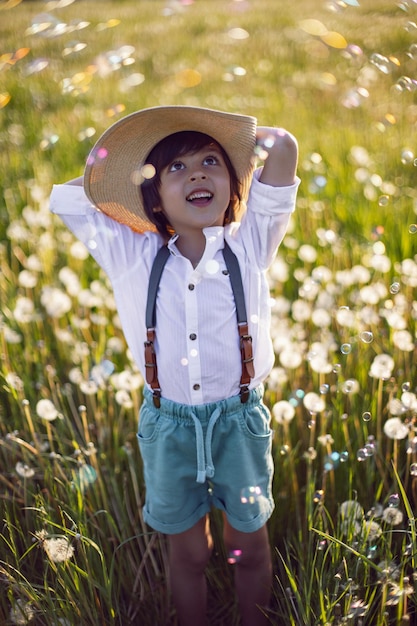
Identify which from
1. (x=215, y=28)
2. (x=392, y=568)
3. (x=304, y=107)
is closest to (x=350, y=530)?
(x=392, y=568)

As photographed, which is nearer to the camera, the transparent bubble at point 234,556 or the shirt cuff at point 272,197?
the shirt cuff at point 272,197

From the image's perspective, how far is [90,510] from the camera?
89.0 inches

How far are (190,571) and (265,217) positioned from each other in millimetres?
1173

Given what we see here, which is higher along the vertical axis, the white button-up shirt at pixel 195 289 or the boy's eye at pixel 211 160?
the boy's eye at pixel 211 160

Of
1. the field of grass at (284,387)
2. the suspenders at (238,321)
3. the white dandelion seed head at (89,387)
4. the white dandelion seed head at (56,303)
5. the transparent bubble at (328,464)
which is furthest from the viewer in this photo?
the white dandelion seed head at (56,303)

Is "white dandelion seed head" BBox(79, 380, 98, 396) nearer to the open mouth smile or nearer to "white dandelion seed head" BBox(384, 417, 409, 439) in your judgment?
the open mouth smile

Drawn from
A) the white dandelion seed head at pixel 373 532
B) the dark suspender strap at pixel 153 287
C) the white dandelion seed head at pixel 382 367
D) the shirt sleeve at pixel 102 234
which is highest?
the shirt sleeve at pixel 102 234

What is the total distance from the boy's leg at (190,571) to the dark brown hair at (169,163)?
983mm

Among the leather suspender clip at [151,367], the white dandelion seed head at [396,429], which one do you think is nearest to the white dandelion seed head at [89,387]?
the leather suspender clip at [151,367]

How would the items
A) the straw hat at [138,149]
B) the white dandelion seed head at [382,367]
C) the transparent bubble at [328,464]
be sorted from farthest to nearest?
the white dandelion seed head at [382,367] → the transparent bubble at [328,464] → the straw hat at [138,149]

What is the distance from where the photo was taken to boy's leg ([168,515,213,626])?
2008 millimetres

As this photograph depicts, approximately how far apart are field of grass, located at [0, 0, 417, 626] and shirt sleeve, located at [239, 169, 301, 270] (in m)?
0.39

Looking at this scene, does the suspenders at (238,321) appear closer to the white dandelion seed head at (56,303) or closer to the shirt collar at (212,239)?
A: the shirt collar at (212,239)

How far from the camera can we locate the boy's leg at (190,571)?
2.01 meters
